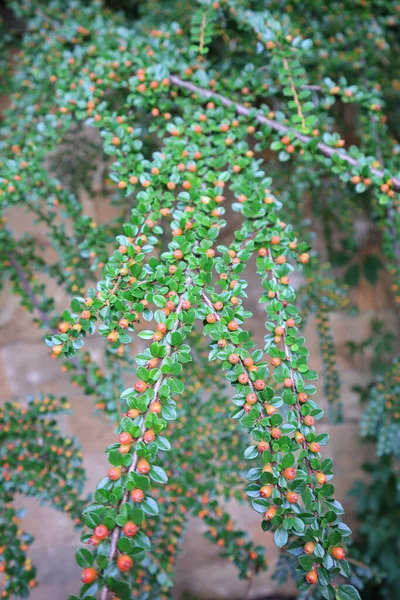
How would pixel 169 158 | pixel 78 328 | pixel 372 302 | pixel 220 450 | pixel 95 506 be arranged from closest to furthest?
pixel 95 506
pixel 78 328
pixel 169 158
pixel 220 450
pixel 372 302

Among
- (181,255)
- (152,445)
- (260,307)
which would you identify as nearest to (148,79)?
(181,255)

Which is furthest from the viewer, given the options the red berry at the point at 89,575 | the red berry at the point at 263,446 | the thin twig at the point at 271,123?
the thin twig at the point at 271,123

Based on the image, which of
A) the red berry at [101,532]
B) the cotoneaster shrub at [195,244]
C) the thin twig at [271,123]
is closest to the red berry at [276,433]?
the cotoneaster shrub at [195,244]

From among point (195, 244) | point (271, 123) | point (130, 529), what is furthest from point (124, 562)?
point (271, 123)

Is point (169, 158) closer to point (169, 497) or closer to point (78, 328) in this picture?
point (78, 328)

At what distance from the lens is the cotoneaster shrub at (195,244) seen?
0.51 meters

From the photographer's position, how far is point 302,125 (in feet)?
2.65

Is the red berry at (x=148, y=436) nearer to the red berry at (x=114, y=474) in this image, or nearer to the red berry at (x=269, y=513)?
the red berry at (x=114, y=474)

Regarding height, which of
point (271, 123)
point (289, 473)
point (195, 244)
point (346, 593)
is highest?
point (271, 123)

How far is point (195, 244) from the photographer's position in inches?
26.2

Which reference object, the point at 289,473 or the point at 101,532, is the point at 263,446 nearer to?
the point at 289,473

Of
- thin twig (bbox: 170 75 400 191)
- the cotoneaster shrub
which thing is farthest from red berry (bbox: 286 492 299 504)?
thin twig (bbox: 170 75 400 191)

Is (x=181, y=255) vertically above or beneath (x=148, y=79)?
beneath

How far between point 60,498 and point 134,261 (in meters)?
0.64
